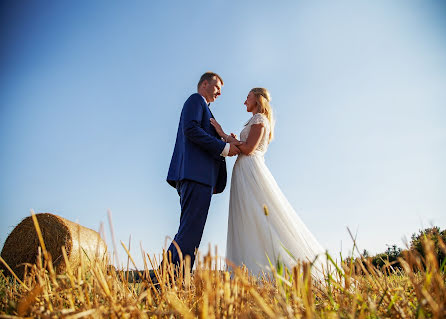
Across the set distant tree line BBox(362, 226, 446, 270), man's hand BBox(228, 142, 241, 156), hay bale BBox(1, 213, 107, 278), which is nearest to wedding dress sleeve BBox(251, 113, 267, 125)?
man's hand BBox(228, 142, 241, 156)

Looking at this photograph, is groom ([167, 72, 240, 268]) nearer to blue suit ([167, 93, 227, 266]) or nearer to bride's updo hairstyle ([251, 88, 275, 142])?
blue suit ([167, 93, 227, 266])

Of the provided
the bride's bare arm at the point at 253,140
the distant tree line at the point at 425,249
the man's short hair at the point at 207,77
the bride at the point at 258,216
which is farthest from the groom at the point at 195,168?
the distant tree line at the point at 425,249

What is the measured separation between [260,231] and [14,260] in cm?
625

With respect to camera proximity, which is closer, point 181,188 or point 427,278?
point 427,278

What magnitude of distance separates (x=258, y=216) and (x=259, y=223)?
0.32 feet

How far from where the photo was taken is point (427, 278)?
1.24 m

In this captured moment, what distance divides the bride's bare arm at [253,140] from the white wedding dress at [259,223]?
0.28ft

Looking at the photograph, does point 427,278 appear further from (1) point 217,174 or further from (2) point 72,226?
(2) point 72,226

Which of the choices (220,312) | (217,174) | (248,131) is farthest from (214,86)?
(220,312)

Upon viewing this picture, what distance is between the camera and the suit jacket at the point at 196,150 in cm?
438

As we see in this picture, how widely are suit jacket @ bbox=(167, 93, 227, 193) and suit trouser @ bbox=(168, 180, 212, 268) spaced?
126 mm

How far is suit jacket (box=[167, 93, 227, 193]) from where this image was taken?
4.38 m

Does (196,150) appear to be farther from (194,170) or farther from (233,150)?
(233,150)

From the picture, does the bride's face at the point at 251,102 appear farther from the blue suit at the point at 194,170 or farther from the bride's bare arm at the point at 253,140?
the blue suit at the point at 194,170
